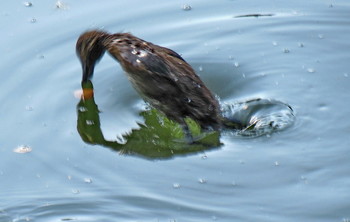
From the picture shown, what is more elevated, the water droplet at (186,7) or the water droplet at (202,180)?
the water droplet at (186,7)

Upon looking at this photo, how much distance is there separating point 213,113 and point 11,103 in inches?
71.7

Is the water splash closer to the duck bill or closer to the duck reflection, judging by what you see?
the duck reflection

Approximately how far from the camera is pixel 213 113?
7.12 meters

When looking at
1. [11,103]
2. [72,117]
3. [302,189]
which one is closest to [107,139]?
[72,117]

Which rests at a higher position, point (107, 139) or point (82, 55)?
point (82, 55)

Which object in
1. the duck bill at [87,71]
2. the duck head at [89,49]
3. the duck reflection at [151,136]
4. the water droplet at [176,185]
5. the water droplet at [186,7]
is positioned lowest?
the water droplet at [176,185]

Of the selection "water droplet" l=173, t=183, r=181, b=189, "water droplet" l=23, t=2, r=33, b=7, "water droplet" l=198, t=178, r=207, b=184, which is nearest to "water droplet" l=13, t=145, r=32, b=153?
"water droplet" l=173, t=183, r=181, b=189

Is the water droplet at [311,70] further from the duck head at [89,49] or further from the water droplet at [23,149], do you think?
the water droplet at [23,149]

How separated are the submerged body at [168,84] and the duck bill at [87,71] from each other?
53 centimetres

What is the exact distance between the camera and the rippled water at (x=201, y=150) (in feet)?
20.8

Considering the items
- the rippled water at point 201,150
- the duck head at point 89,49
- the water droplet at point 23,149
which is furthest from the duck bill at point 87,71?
the water droplet at point 23,149

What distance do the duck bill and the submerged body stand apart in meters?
0.53

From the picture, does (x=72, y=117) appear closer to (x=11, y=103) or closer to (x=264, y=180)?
(x=11, y=103)

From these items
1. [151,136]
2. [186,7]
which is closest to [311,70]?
[151,136]
